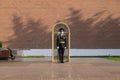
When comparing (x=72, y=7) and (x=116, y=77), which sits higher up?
(x=72, y=7)

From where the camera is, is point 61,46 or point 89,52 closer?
point 61,46

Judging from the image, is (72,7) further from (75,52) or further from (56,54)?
(56,54)

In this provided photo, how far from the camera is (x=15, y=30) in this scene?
41938 mm

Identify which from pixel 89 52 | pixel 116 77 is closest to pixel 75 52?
pixel 89 52

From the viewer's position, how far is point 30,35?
137 feet

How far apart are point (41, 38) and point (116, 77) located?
2825 cm

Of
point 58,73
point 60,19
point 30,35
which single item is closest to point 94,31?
point 60,19

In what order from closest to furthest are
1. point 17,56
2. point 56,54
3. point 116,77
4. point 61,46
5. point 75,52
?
point 116,77, point 61,46, point 56,54, point 17,56, point 75,52

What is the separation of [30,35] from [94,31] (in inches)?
250

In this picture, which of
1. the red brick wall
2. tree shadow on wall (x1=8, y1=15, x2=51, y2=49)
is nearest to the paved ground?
tree shadow on wall (x1=8, y1=15, x2=51, y2=49)

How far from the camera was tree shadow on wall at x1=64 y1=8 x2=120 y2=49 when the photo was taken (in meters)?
41.9

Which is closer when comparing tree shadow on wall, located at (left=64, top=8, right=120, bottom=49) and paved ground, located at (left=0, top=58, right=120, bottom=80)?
paved ground, located at (left=0, top=58, right=120, bottom=80)

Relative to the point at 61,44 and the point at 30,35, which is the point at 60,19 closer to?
the point at 30,35

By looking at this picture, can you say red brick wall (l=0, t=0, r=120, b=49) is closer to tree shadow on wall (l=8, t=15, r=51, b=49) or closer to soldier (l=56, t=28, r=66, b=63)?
tree shadow on wall (l=8, t=15, r=51, b=49)
